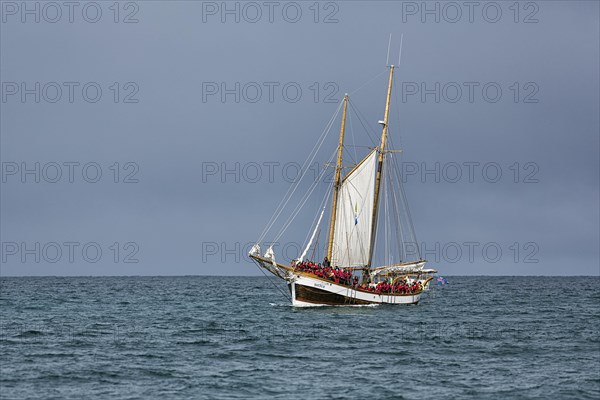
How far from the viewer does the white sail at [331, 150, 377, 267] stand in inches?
3307

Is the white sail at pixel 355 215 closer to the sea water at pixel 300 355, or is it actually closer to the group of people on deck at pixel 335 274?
the group of people on deck at pixel 335 274

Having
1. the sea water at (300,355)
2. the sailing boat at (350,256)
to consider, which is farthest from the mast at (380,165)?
the sea water at (300,355)

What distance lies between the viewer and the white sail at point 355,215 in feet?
276

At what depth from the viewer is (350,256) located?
8544 centimetres

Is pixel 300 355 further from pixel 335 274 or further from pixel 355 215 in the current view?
pixel 355 215

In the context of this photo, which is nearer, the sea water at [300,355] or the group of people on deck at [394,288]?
the sea water at [300,355]

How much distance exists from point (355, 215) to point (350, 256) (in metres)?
3.83

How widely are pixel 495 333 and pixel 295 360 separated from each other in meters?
20.0

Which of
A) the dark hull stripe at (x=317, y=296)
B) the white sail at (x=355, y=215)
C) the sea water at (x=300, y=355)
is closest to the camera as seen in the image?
the sea water at (x=300, y=355)

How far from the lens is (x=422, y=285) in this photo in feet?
323

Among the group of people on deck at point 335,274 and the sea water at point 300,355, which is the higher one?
the group of people on deck at point 335,274

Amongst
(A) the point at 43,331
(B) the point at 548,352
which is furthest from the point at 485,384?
(A) the point at 43,331

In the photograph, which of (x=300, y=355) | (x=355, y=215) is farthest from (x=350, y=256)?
(x=300, y=355)

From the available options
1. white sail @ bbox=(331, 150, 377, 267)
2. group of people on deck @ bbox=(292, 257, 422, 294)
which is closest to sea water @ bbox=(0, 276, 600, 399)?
group of people on deck @ bbox=(292, 257, 422, 294)
